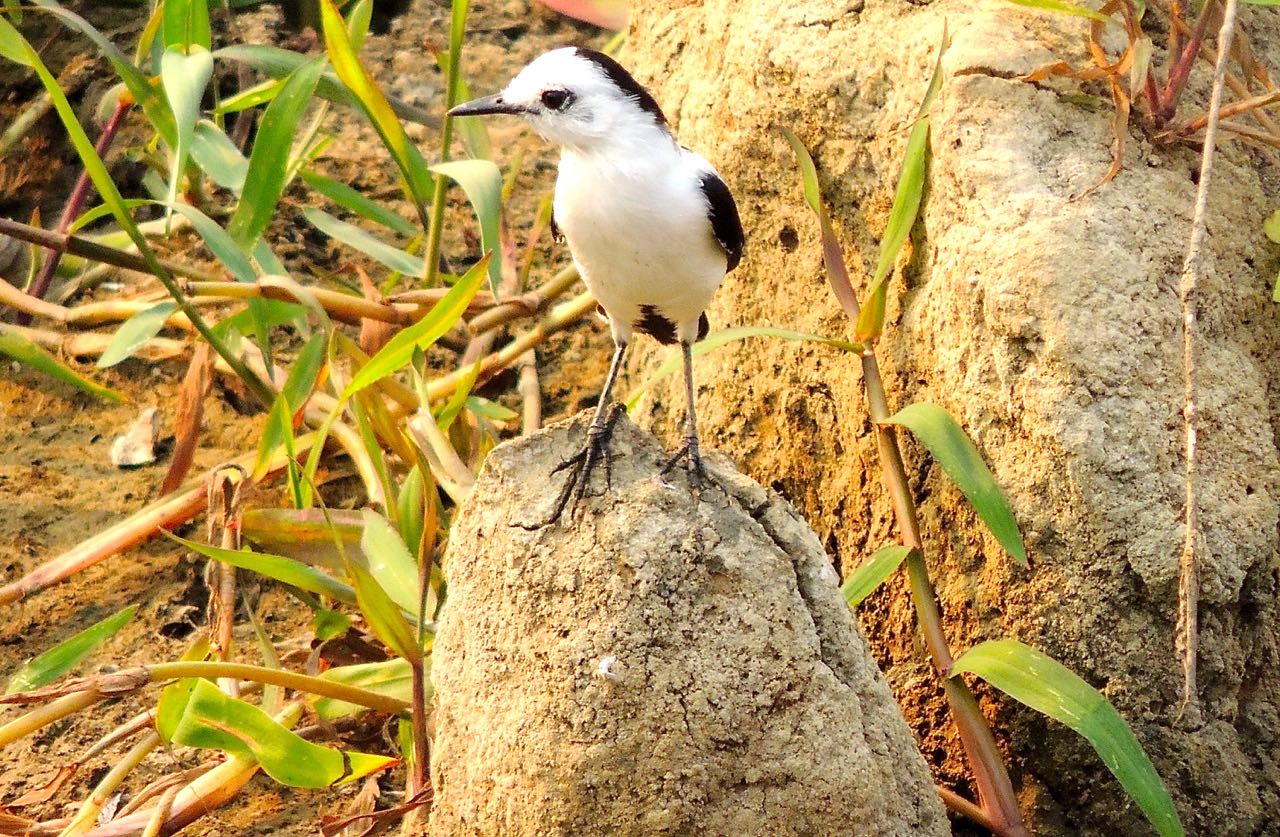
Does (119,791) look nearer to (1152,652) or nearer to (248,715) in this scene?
(248,715)

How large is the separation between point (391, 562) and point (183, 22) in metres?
1.93

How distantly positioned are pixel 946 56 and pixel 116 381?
2977mm

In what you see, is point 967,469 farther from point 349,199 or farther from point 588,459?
point 349,199

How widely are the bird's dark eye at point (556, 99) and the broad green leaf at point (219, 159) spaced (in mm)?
1291

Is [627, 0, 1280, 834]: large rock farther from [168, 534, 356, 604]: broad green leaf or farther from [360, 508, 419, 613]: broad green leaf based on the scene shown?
[168, 534, 356, 604]: broad green leaf

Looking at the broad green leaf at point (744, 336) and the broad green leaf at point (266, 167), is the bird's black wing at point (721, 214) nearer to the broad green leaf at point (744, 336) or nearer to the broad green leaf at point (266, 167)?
the broad green leaf at point (744, 336)

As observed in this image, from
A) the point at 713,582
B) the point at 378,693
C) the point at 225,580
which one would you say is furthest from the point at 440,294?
the point at 713,582

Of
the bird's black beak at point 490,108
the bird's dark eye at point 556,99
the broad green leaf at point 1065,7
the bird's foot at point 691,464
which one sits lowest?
the bird's foot at point 691,464

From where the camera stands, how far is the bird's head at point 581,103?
2836 millimetres

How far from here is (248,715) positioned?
2.86m

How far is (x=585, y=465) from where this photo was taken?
8.32 ft

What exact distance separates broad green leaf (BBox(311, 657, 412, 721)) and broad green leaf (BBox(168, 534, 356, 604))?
7.6 inches

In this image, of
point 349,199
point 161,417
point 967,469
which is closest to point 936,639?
point 967,469

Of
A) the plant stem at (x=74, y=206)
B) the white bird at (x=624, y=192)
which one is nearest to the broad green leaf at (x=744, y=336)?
the white bird at (x=624, y=192)
